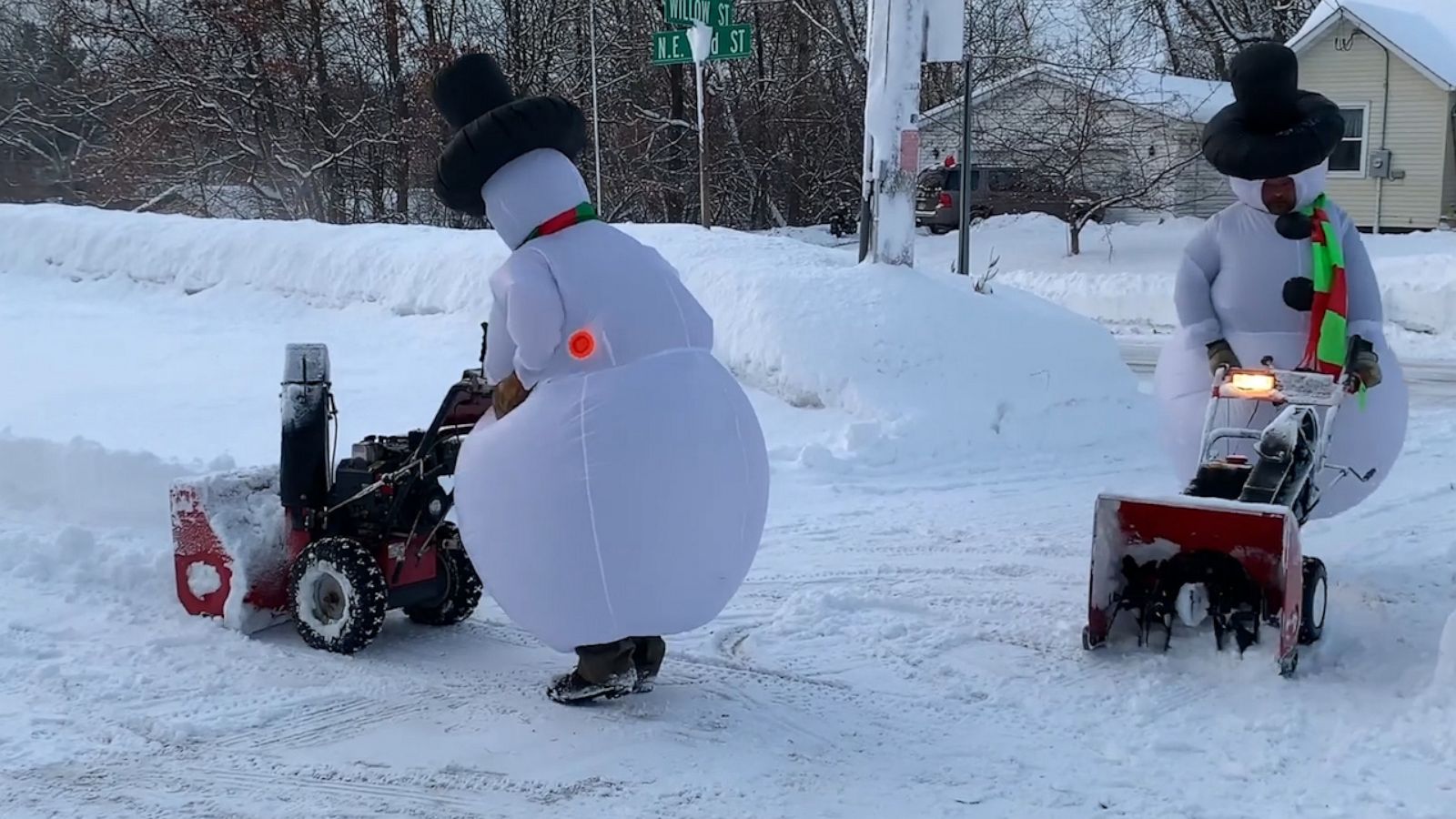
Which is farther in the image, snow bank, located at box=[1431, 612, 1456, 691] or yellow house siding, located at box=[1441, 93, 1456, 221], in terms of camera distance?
Result: yellow house siding, located at box=[1441, 93, 1456, 221]

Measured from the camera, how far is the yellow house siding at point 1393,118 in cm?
2531

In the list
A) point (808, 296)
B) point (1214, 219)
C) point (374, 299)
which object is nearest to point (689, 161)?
point (374, 299)

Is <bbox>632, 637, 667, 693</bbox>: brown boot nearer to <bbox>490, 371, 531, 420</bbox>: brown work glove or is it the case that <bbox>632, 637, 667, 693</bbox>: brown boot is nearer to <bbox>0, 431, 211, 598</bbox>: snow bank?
<bbox>490, 371, 531, 420</bbox>: brown work glove

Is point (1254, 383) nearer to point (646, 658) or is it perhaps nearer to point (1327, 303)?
point (1327, 303)

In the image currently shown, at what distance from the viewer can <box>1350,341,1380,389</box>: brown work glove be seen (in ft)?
18.6

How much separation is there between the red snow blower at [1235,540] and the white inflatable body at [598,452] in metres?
1.53

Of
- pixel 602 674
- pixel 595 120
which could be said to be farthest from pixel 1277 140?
pixel 595 120

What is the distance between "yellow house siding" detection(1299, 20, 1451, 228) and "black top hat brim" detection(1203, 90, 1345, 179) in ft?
71.1

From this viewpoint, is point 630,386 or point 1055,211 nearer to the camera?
point 630,386

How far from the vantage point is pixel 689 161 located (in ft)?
90.0

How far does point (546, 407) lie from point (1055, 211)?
24.1 m

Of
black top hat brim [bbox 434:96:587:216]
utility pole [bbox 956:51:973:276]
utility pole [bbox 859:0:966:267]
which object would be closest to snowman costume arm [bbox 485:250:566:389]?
black top hat brim [bbox 434:96:587:216]

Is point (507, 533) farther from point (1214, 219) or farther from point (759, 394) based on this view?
point (759, 394)

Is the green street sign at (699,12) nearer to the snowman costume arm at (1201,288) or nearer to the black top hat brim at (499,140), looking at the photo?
the snowman costume arm at (1201,288)
